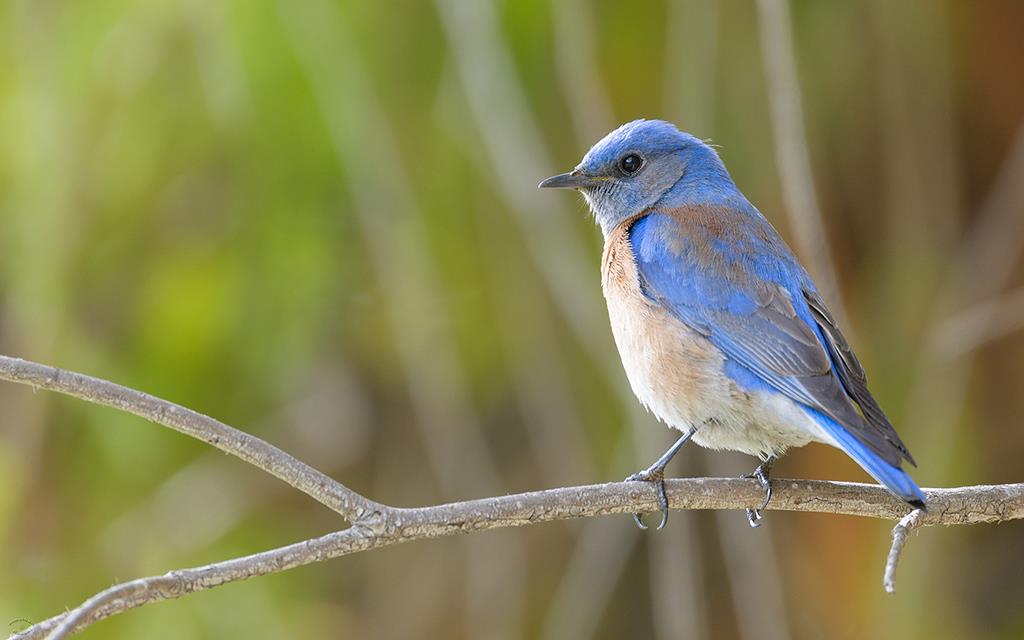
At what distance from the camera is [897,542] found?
82.0 inches

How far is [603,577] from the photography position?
3.80 m

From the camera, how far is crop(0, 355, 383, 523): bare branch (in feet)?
6.16

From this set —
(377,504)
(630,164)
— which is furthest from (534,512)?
(630,164)

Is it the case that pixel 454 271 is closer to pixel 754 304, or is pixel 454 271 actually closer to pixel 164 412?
pixel 754 304

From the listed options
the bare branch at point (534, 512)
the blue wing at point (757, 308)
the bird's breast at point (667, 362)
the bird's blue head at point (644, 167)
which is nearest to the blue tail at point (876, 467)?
the blue wing at point (757, 308)

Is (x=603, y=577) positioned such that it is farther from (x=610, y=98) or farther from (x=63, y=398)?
(x=63, y=398)

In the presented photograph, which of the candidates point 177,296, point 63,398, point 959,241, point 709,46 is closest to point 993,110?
point 959,241

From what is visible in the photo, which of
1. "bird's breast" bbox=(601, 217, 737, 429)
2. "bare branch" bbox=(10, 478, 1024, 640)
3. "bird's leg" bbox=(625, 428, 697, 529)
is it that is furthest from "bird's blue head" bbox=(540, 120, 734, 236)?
"bare branch" bbox=(10, 478, 1024, 640)

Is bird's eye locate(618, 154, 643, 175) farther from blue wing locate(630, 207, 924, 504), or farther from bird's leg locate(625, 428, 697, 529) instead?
bird's leg locate(625, 428, 697, 529)

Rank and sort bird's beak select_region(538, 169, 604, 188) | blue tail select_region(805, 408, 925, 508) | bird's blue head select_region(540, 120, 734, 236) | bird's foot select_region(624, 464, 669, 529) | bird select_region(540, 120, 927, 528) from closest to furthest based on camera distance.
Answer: blue tail select_region(805, 408, 925, 508)
bird's foot select_region(624, 464, 669, 529)
bird select_region(540, 120, 927, 528)
bird's beak select_region(538, 169, 604, 188)
bird's blue head select_region(540, 120, 734, 236)

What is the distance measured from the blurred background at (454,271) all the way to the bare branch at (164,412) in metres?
1.79

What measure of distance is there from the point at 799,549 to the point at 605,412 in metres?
0.84

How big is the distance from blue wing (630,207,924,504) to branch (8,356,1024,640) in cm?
15

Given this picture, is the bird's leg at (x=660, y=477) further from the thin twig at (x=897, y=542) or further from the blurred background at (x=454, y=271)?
the blurred background at (x=454, y=271)
